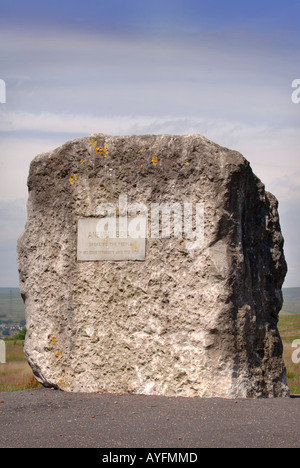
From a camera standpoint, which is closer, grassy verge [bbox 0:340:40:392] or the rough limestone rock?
the rough limestone rock

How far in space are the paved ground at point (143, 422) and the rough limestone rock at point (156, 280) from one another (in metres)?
0.37

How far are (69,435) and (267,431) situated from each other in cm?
174

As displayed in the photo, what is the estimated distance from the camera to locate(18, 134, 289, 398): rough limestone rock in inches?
261

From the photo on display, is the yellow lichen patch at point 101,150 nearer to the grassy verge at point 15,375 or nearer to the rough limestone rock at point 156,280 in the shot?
the rough limestone rock at point 156,280

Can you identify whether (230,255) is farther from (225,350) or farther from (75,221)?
(75,221)

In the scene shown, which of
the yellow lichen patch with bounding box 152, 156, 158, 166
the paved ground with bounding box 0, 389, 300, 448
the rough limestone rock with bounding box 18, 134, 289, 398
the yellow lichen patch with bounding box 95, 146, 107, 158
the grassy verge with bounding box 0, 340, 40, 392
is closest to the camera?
the paved ground with bounding box 0, 389, 300, 448

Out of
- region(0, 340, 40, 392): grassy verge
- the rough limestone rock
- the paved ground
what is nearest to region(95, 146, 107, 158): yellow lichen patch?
the rough limestone rock

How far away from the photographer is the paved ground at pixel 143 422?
4.82 m

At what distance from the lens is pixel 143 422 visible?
17.8 feet

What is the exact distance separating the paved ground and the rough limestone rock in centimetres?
37

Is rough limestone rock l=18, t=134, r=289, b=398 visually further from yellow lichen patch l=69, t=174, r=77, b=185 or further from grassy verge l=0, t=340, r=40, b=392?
grassy verge l=0, t=340, r=40, b=392

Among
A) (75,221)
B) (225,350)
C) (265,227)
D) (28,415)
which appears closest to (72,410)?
(28,415)

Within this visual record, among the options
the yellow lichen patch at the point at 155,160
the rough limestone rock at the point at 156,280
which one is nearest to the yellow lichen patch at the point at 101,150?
the rough limestone rock at the point at 156,280

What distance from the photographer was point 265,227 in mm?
7492
